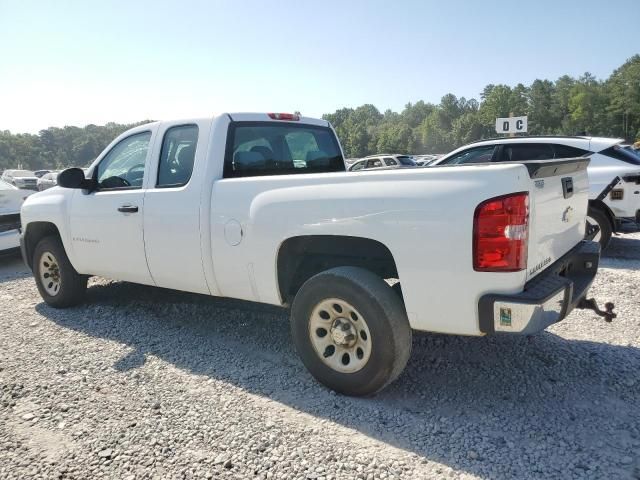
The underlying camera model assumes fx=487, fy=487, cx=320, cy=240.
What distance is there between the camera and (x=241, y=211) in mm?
3471

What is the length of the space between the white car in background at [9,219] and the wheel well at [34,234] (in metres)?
2.88

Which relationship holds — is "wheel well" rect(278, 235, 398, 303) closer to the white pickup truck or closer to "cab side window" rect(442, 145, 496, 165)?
the white pickup truck

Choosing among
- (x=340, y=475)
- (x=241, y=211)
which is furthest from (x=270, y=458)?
(x=241, y=211)

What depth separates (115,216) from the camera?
4.41 meters

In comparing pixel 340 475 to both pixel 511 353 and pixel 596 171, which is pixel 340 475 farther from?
pixel 596 171

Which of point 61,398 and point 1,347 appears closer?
point 61,398

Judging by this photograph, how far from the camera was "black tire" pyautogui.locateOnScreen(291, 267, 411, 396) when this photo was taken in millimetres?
2904

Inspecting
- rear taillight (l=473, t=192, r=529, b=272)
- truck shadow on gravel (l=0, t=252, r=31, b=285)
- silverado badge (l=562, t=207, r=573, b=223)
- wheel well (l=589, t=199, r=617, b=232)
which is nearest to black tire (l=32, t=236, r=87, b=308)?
truck shadow on gravel (l=0, t=252, r=31, b=285)

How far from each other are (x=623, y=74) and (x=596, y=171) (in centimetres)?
11319

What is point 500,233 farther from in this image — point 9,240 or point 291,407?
point 9,240

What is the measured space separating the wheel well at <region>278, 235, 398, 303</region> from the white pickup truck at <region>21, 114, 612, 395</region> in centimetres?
1

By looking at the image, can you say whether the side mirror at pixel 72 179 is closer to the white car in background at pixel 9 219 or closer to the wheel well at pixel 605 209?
the white car in background at pixel 9 219

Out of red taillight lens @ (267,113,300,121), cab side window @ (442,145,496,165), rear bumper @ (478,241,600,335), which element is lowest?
rear bumper @ (478,241,600,335)

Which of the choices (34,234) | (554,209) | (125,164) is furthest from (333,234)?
(34,234)
